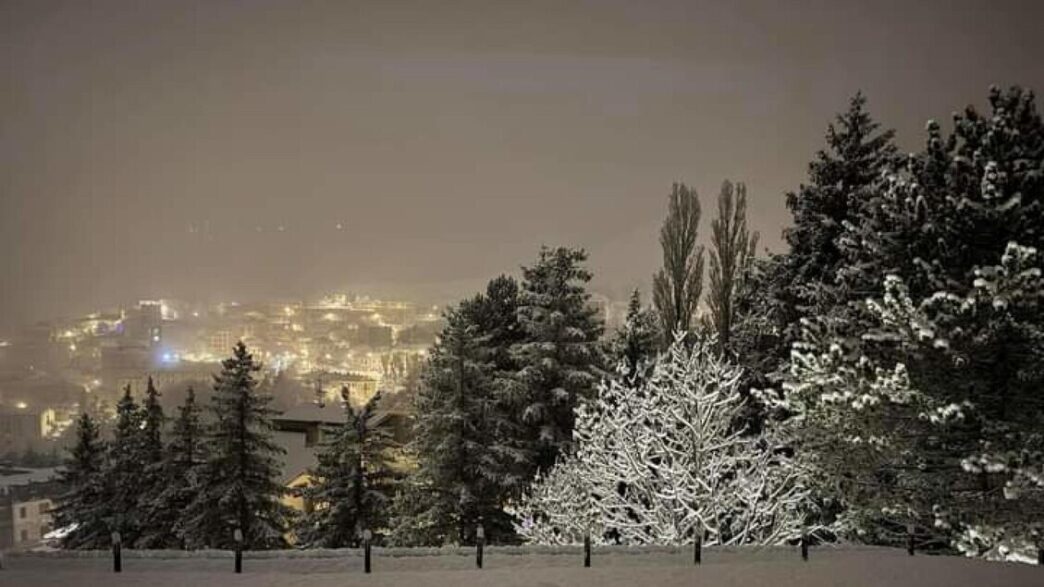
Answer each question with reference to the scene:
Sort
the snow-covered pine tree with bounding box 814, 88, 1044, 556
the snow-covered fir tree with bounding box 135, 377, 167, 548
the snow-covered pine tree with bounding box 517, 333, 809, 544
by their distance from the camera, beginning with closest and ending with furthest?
1. the snow-covered pine tree with bounding box 814, 88, 1044, 556
2. the snow-covered pine tree with bounding box 517, 333, 809, 544
3. the snow-covered fir tree with bounding box 135, 377, 167, 548

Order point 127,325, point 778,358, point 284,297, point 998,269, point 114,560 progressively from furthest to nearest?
point 284,297 < point 127,325 < point 778,358 < point 114,560 < point 998,269

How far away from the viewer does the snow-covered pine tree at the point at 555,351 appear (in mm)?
23547

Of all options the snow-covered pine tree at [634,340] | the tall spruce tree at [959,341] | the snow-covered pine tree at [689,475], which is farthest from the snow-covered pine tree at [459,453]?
the tall spruce tree at [959,341]

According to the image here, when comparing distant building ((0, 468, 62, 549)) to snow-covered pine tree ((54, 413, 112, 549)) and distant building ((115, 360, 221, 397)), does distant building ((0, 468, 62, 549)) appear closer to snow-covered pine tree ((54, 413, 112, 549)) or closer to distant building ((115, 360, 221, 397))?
snow-covered pine tree ((54, 413, 112, 549))

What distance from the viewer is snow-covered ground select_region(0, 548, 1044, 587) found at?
11578 millimetres

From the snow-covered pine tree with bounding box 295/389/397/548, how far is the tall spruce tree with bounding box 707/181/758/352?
1328cm

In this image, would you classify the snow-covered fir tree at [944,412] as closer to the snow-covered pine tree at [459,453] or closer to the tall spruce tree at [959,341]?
the tall spruce tree at [959,341]

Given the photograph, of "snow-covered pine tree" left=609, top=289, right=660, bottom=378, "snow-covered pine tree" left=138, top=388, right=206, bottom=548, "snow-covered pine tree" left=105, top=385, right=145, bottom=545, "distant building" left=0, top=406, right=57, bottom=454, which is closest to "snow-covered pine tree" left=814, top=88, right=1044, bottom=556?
"snow-covered pine tree" left=609, top=289, right=660, bottom=378

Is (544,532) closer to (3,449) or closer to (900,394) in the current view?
(900,394)

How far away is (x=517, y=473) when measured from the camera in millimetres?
23391

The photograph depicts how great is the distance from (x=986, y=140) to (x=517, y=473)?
15580mm

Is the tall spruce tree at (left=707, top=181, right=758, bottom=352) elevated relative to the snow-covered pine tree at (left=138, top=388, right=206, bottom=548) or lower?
elevated

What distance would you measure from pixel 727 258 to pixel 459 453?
557 inches

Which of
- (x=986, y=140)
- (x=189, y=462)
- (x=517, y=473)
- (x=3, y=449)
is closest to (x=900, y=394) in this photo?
(x=986, y=140)
